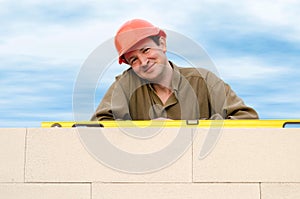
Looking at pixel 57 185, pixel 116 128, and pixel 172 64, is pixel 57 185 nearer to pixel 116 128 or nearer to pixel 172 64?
pixel 116 128

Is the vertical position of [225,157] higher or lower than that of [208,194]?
higher

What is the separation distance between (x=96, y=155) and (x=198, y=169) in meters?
0.64

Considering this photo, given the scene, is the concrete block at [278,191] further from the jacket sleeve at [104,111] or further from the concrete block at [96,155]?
the jacket sleeve at [104,111]

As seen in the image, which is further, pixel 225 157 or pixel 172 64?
pixel 172 64

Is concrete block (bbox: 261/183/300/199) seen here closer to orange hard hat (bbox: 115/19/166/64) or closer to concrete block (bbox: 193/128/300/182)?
concrete block (bbox: 193/128/300/182)

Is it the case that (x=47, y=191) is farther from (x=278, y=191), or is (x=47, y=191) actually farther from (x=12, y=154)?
(x=278, y=191)

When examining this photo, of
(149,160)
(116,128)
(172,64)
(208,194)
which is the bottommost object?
(208,194)

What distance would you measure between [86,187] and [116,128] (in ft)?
1.36

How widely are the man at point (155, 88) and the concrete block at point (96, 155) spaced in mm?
561

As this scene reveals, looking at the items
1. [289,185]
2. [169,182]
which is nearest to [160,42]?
[169,182]

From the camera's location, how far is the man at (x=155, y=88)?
370cm

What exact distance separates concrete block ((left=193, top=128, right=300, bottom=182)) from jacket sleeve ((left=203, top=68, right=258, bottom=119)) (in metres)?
0.47

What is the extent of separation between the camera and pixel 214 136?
3.06 m

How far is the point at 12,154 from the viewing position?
3.19 m
